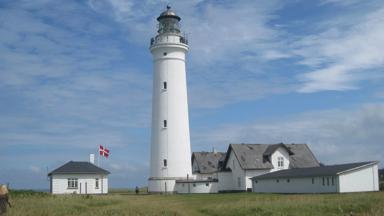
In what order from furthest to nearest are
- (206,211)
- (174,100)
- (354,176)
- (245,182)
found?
(245,182)
(174,100)
(354,176)
(206,211)

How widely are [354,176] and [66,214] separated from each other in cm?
2550

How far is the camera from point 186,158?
4769 centimetres

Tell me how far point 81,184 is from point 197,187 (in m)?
10.8

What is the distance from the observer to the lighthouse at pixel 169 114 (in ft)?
154

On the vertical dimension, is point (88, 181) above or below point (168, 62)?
below

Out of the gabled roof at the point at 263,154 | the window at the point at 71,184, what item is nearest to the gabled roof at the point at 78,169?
the window at the point at 71,184

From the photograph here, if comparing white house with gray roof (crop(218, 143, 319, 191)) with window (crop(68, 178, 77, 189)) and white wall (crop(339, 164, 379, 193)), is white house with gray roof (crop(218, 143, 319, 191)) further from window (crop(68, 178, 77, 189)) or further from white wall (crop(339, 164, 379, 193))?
window (crop(68, 178, 77, 189))

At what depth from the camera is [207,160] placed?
204ft

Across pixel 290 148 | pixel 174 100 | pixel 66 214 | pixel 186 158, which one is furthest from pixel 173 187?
pixel 66 214

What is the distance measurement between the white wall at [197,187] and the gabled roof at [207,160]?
32.9 feet

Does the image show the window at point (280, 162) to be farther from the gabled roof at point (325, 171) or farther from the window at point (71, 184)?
the window at point (71, 184)

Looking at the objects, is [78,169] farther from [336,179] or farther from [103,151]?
[336,179]

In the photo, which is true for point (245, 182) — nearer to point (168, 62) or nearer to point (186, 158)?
point (186, 158)

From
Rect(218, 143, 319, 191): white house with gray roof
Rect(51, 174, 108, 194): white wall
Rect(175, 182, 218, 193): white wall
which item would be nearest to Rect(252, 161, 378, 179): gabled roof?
Rect(218, 143, 319, 191): white house with gray roof
